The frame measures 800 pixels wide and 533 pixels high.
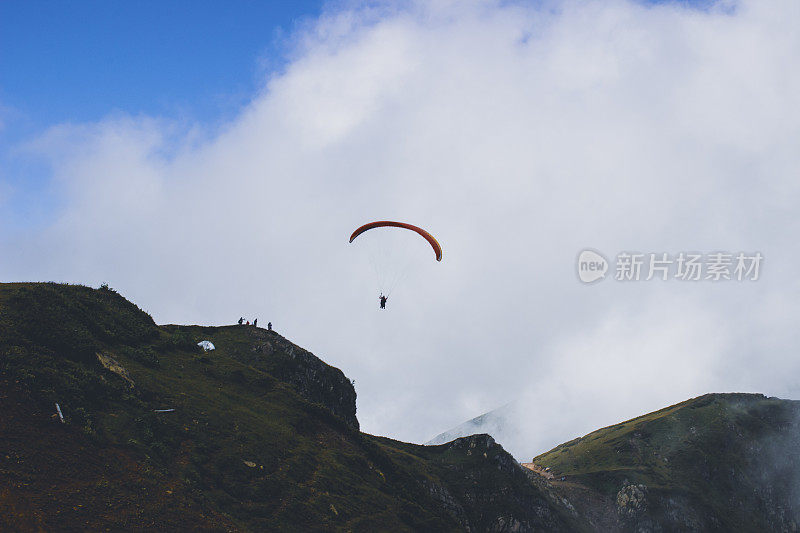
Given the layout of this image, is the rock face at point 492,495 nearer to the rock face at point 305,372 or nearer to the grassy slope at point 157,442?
the grassy slope at point 157,442

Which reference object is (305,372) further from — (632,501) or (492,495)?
(632,501)

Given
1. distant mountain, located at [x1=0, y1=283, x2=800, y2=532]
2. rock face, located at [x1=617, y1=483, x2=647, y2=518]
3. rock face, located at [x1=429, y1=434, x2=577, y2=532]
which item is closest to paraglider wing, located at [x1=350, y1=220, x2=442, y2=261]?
distant mountain, located at [x1=0, y1=283, x2=800, y2=532]

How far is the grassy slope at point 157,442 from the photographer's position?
Answer: 34.7 metres

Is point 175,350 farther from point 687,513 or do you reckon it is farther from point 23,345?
point 687,513

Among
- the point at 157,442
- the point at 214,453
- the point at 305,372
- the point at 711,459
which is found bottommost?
the point at 214,453

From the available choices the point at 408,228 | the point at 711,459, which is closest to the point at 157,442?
the point at 408,228

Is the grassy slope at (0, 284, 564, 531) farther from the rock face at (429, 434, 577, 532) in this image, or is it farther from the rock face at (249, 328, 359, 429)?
the rock face at (429, 434, 577, 532)

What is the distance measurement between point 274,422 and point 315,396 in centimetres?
3181

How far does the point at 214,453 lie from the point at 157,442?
673 cm

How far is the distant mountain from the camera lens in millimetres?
35781

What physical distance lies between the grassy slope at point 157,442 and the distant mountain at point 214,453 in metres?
0.16

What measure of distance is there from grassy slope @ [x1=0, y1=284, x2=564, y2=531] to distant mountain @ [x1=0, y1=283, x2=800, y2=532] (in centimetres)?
16

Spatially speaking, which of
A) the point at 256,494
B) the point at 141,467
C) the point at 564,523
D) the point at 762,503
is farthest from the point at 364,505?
the point at 762,503

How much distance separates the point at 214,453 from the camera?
1991 inches
